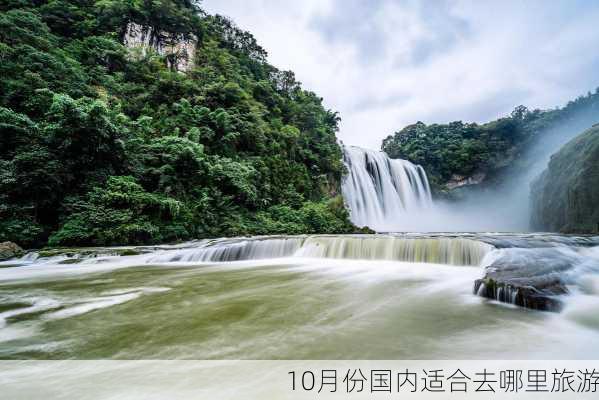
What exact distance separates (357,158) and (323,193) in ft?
21.2

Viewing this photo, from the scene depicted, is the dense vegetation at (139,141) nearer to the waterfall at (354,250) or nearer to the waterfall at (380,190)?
the waterfall at (380,190)

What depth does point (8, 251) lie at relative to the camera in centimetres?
707

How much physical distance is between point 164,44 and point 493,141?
32781 mm

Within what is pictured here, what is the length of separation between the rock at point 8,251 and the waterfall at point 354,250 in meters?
3.68

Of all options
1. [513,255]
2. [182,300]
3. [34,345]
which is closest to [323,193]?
[513,255]

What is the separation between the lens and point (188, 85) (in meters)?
16.7

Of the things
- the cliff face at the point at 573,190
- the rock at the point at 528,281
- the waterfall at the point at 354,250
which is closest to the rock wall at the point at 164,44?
the waterfall at the point at 354,250

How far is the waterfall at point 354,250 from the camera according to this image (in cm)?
561

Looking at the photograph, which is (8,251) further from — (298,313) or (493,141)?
(493,141)

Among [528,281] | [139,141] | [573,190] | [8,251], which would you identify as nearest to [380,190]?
[573,190]

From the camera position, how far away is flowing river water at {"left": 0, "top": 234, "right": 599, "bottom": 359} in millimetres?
1899

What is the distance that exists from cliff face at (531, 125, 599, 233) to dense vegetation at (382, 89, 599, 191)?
589 inches

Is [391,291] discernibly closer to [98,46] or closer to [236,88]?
[236,88]

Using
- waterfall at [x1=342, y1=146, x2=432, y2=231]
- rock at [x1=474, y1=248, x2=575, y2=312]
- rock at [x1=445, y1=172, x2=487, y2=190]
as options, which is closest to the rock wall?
waterfall at [x1=342, y1=146, x2=432, y2=231]
